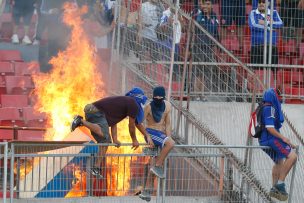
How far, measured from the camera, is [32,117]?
64.4ft

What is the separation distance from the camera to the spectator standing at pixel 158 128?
50.2 ft

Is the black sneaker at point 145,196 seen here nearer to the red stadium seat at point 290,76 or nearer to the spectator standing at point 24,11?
the red stadium seat at point 290,76

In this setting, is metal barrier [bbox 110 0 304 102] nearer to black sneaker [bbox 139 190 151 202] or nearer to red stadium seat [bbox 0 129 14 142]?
red stadium seat [bbox 0 129 14 142]

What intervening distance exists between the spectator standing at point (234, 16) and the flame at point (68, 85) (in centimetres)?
255

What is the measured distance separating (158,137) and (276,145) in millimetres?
1739

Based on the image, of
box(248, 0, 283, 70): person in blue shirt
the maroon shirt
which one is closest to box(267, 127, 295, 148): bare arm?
the maroon shirt

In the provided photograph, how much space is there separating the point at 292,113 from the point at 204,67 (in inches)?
77.3

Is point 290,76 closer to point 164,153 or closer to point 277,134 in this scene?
point 277,134

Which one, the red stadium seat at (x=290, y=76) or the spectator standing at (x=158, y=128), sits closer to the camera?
the spectator standing at (x=158, y=128)

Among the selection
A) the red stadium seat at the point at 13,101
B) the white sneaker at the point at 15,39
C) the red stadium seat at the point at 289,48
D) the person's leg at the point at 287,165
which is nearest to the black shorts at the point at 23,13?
the white sneaker at the point at 15,39

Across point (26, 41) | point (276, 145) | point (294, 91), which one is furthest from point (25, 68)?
point (276, 145)

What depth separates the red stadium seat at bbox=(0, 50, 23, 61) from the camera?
21766mm

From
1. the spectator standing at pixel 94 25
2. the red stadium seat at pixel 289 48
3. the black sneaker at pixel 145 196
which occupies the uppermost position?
the spectator standing at pixel 94 25

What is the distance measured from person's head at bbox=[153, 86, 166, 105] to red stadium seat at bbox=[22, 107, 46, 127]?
170 inches
